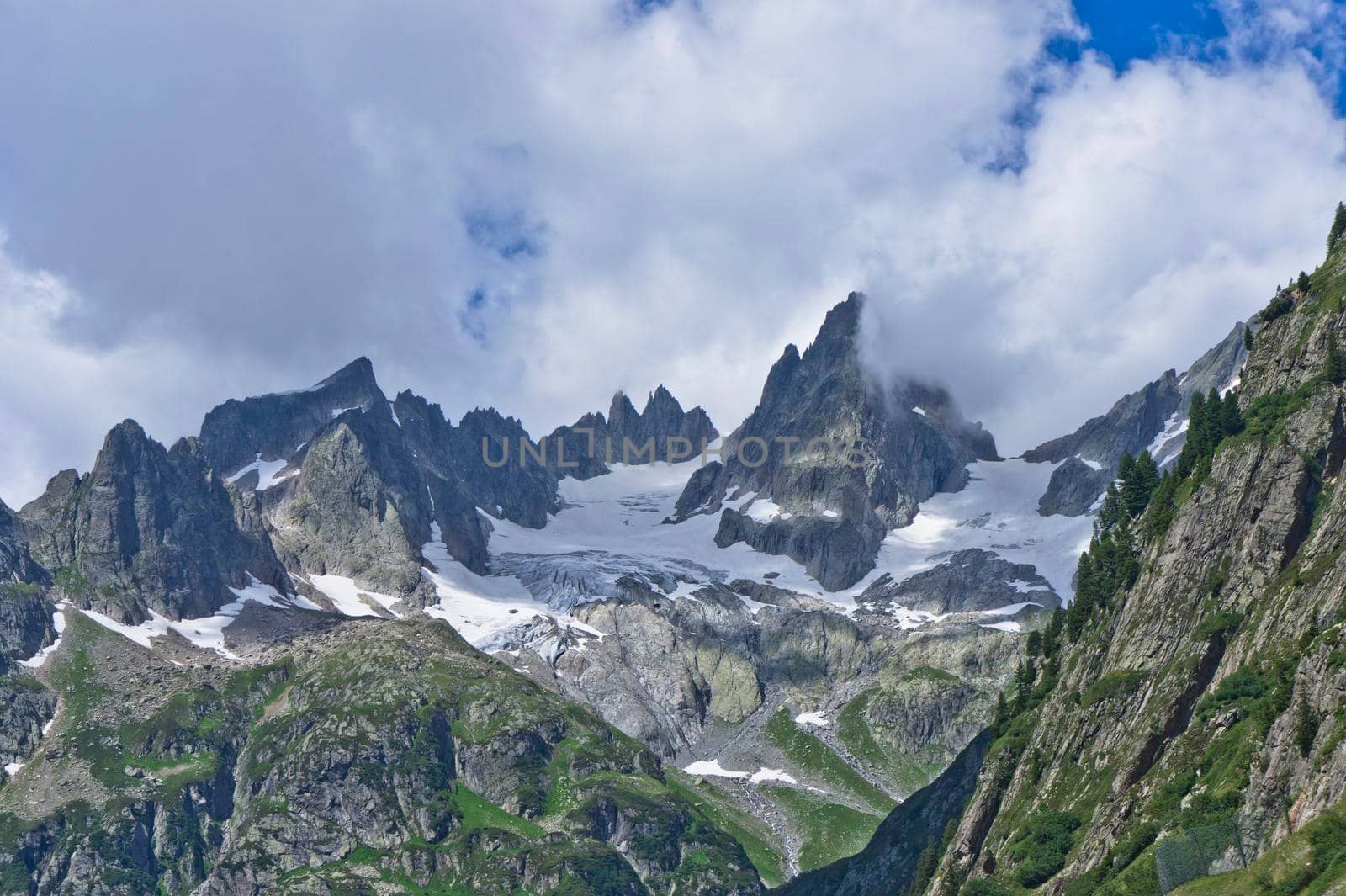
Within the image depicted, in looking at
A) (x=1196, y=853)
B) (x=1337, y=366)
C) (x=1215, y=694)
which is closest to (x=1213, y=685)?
(x=1215, y=694)

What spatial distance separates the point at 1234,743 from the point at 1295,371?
5941 cm

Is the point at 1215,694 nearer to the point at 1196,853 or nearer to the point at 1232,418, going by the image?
the point at 1196,853

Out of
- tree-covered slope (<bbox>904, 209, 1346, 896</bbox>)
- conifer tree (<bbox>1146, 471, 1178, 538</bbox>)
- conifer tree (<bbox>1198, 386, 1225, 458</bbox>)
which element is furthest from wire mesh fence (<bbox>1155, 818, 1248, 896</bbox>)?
conifer tree (<bbox>1198, 386, 1225, 458</bbox>)

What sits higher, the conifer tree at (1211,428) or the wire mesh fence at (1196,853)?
the conifer tree at (1211,428)

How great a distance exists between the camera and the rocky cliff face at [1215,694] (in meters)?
104

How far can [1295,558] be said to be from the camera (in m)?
140

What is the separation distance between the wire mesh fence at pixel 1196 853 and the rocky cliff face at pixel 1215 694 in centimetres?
19

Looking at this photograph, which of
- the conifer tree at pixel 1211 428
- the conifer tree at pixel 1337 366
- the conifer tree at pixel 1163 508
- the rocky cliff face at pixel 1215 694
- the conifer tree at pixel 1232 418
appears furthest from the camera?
the conifer tree at pixel 1163 508

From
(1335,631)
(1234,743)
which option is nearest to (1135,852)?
(1234,743)

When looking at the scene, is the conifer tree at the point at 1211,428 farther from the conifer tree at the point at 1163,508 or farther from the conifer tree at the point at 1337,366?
the conifer tree at the point at 1337,366

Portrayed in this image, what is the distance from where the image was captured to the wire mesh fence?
10375 cm

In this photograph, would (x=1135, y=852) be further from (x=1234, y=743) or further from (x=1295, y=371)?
(x=1295, y=371)

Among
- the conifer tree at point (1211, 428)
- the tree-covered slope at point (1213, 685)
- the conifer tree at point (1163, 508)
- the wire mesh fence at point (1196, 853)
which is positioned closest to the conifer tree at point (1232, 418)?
the tree-covered slope at point (1213, 685)

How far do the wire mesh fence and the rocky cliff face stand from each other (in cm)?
19
